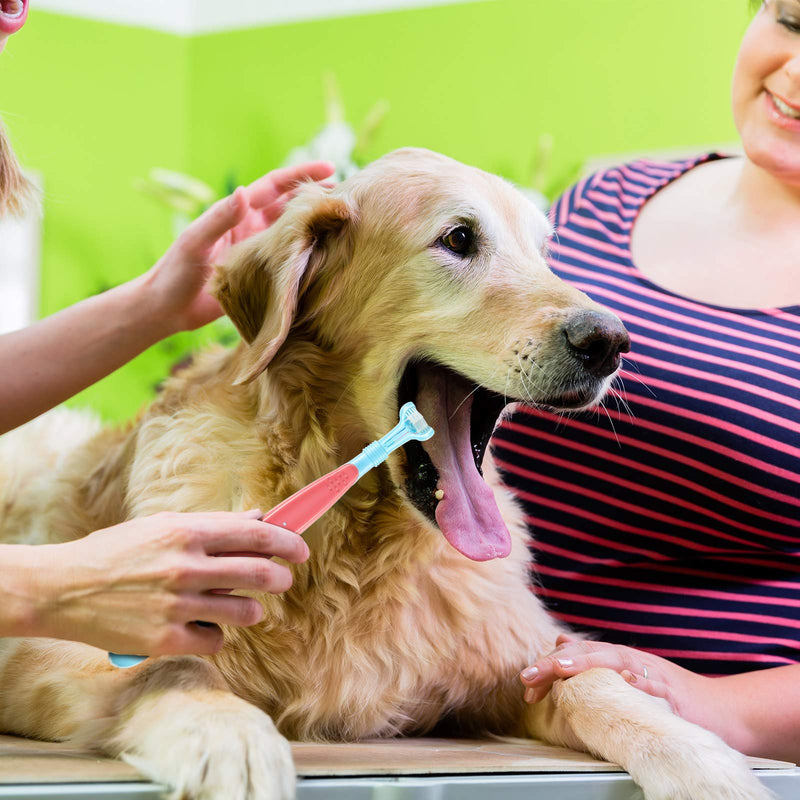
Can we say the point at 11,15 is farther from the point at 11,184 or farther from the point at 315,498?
the point at 315,498

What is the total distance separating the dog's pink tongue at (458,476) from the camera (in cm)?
103

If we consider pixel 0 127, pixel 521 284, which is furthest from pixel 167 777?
pixel 0 127

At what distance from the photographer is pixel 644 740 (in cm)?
89

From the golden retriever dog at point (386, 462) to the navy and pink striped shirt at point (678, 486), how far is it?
0.20 meters

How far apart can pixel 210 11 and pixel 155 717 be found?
14.3 feet

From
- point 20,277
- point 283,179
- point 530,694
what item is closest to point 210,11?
point 20,277

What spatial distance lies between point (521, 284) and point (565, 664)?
1.39 ft

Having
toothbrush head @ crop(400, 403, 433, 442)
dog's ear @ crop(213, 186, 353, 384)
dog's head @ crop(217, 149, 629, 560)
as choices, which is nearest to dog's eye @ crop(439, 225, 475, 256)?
dog's head @ crop(217, 149, 629, 560)

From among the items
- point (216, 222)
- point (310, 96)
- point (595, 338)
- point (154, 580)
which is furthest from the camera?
point (310, 96)

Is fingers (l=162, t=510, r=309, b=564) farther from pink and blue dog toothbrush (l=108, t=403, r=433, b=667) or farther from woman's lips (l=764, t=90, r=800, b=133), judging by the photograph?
woman's lips (l=764, t=90, r=800, b=133)

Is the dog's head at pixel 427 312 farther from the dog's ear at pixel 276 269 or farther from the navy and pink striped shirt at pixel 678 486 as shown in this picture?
A: the navy and pink striped shirt at pixel 678 486

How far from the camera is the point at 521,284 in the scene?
1156mm

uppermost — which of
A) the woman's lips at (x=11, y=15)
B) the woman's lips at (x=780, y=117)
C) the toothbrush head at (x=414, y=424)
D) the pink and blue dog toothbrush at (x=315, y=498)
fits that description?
the woman's lips at (x=11, y=15)

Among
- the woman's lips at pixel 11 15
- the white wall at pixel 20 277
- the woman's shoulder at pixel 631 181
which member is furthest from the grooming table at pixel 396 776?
the white wall at pixel 20 277
